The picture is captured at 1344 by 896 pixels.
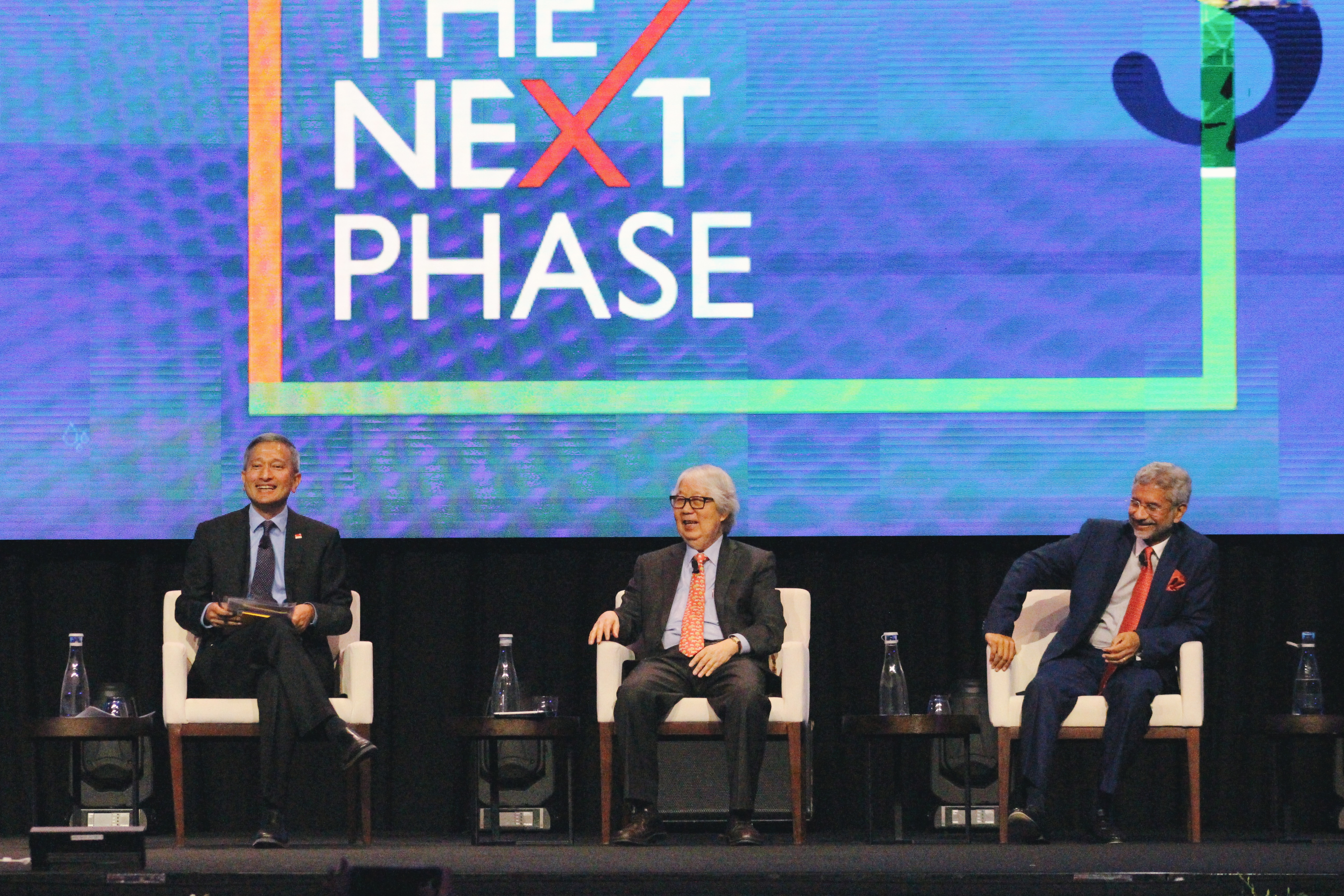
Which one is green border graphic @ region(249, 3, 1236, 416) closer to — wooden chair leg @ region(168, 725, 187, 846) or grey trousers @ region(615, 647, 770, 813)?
grey trousers @ region(615, 647, 770, 813)

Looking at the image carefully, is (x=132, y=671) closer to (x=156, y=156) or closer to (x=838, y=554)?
(x=156, y=156)

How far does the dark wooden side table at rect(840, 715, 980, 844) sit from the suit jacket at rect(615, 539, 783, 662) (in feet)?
1.03

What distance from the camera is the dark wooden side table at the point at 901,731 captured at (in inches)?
182

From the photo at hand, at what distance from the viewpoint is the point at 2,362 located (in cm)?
508

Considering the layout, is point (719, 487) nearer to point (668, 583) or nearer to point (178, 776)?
point (668, 583)

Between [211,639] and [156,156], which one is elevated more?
[156,156]

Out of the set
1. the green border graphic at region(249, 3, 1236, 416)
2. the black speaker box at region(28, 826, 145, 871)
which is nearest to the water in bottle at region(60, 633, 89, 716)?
the green border graphic at region(249, 3, 1236, 416)

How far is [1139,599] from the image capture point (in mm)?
4668

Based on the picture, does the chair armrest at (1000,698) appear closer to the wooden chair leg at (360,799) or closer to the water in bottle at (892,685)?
the water in bottle at (892,685)

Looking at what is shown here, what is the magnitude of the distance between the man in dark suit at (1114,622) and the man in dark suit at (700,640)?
0.62 meters

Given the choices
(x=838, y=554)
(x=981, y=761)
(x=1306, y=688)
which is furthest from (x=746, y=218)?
(x=1306, y=688)

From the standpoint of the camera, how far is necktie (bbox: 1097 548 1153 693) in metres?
4.65

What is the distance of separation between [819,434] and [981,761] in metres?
1.02

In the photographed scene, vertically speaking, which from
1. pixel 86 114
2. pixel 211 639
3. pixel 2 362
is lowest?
pixel 211 639
